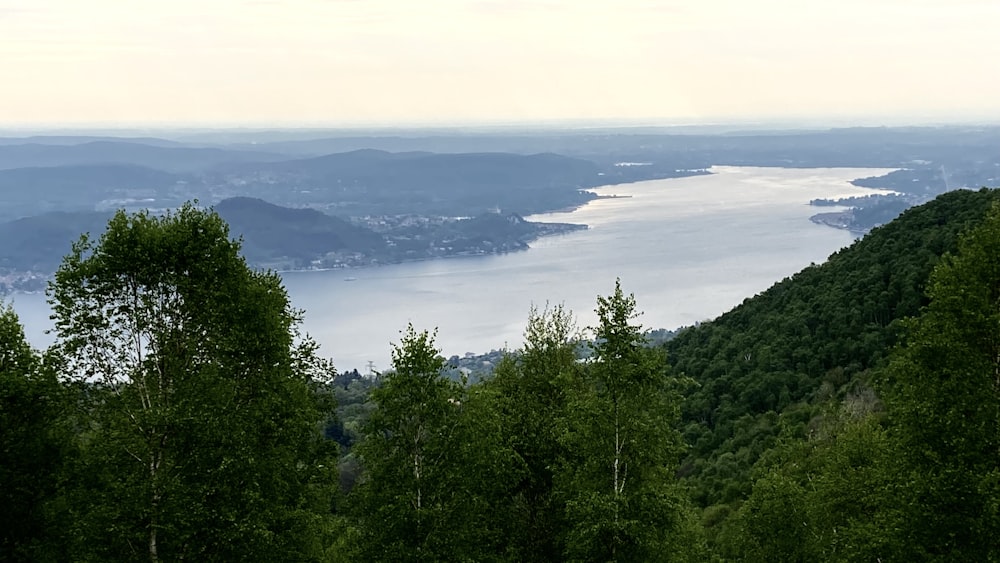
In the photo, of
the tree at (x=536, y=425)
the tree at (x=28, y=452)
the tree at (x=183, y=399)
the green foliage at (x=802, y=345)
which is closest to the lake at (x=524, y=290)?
the green foliage at (x=802, y=345)

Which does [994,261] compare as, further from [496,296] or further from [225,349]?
[496,296]

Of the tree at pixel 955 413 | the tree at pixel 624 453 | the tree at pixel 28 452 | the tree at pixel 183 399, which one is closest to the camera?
the tree at pixel 955 413

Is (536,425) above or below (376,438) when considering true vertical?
below

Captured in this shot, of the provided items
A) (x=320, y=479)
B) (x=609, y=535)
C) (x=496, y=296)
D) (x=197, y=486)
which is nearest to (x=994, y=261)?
(x=609, y=535)

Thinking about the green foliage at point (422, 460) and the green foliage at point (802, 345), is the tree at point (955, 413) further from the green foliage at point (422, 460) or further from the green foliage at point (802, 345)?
the green foliage at point (802, 345)

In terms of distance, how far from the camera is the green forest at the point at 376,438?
38.7ft

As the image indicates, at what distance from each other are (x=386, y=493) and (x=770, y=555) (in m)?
9.38

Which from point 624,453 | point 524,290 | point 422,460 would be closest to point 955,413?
point 624,453

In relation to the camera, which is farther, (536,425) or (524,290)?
(524,290)

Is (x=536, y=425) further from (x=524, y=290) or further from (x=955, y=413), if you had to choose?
(x=524, y=290)

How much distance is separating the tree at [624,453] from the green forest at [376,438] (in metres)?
0.04

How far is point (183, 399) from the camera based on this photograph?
12.8 meters

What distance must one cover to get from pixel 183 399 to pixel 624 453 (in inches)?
304

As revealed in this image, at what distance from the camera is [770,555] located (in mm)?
17234
